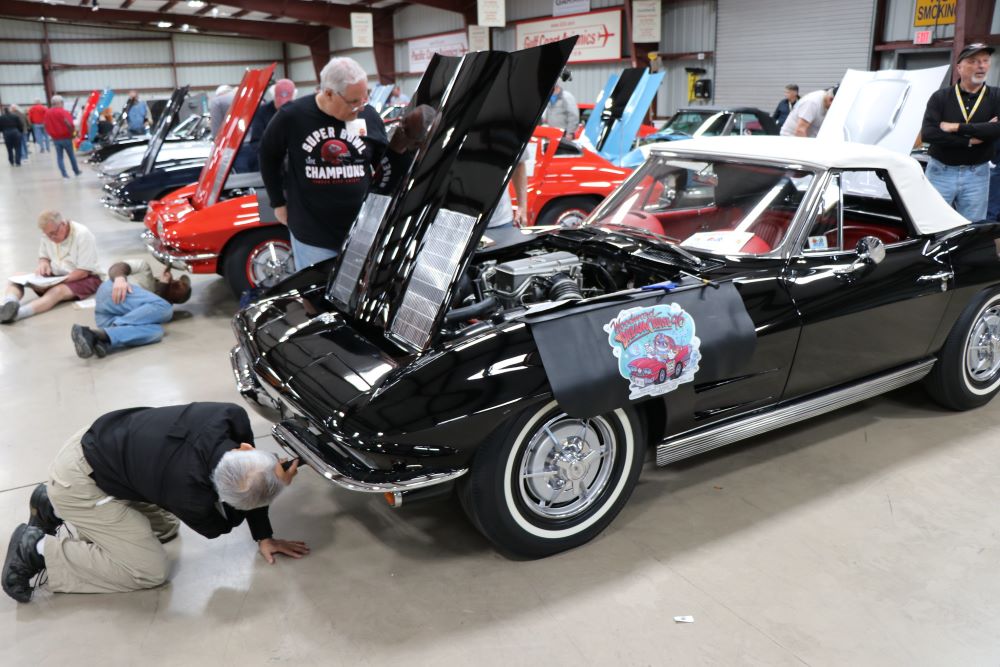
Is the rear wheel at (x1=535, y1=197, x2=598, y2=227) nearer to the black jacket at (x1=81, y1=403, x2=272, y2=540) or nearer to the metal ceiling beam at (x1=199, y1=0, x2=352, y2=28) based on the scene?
the black jacket at (x1=81, y1=403, x2=272, y2=540)

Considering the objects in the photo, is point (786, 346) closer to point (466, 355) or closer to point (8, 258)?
point (466, 355)

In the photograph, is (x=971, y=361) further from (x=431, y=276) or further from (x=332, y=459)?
(x=332, y=459)

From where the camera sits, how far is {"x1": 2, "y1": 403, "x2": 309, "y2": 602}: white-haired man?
2.74 metres

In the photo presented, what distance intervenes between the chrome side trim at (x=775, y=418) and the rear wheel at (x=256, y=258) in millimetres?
4143

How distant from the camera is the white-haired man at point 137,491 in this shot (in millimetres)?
2736

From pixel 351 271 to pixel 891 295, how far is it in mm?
2573

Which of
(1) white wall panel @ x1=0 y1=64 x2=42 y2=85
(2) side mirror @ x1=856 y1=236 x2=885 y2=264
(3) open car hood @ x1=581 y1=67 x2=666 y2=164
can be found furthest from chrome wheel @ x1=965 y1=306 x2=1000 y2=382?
(1) white wall panel @ x1=0 y1=64 x2=42 y2=85

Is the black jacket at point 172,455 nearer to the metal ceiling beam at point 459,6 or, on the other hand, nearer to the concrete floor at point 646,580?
the concrete floor at point 646,580

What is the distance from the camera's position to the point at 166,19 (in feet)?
105

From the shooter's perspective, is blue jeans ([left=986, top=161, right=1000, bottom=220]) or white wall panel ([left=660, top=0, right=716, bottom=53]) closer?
blue jeans ([left=986, top=161, right=1000, bottom=220])

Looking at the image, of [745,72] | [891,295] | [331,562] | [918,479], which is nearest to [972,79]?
[891,295]

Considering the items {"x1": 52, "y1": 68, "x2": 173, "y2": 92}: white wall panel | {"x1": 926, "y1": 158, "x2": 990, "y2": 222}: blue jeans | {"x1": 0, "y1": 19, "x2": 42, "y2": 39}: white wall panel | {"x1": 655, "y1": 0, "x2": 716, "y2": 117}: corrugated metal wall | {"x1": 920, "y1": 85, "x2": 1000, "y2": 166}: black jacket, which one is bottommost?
{"x1": 926, "y1": 158, "x2": 990, "y2": 222}: blue jeans

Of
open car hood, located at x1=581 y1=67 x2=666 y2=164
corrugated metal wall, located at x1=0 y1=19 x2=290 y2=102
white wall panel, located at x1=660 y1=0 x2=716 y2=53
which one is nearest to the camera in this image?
open car hood, located at x1=581 y1=67 x2=666 y2=164

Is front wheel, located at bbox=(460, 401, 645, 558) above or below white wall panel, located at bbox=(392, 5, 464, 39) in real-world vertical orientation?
below
